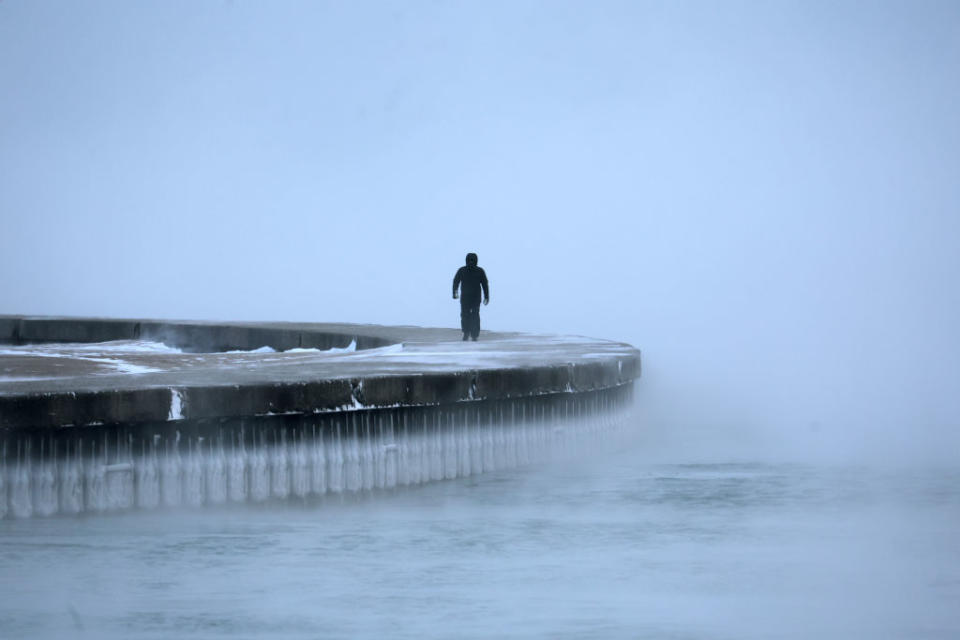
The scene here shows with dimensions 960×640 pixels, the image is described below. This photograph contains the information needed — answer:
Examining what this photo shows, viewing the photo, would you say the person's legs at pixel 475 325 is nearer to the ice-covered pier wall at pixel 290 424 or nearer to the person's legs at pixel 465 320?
the person's legs at pixel 465 320

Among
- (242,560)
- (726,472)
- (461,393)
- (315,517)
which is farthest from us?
(726,472)

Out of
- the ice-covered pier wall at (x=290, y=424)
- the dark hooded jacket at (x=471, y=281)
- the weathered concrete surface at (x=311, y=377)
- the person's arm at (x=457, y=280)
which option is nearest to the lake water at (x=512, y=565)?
the ice-covered pier wall at (x=290, y=424)

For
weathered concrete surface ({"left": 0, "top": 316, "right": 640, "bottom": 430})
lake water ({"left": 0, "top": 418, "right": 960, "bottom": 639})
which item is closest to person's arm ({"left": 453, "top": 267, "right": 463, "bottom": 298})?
weathered concrete surface ({"left": 0, "top": 316, "right": 640, "bottom": 430})

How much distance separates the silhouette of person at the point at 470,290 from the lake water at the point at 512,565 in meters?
4.23

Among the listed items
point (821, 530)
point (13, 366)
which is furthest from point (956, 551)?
point (13, 366)

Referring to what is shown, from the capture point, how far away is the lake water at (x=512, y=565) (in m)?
5.71

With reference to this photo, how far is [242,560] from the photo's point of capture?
6844mm

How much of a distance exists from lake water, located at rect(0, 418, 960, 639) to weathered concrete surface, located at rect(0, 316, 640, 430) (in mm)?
592

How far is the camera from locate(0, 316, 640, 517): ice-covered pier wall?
301 inches

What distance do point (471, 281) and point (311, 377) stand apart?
4866 mm

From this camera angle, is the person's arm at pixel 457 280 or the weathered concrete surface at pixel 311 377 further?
the person's arm at pixel 457 280

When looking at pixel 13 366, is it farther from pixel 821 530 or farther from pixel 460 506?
pixel 821 530

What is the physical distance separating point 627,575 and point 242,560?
1.89m

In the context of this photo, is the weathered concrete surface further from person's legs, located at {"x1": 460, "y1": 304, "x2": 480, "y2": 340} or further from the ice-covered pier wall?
person's legs, located at {"x1": 460, "y1": 304, "x2": 480, "y2": 340}
